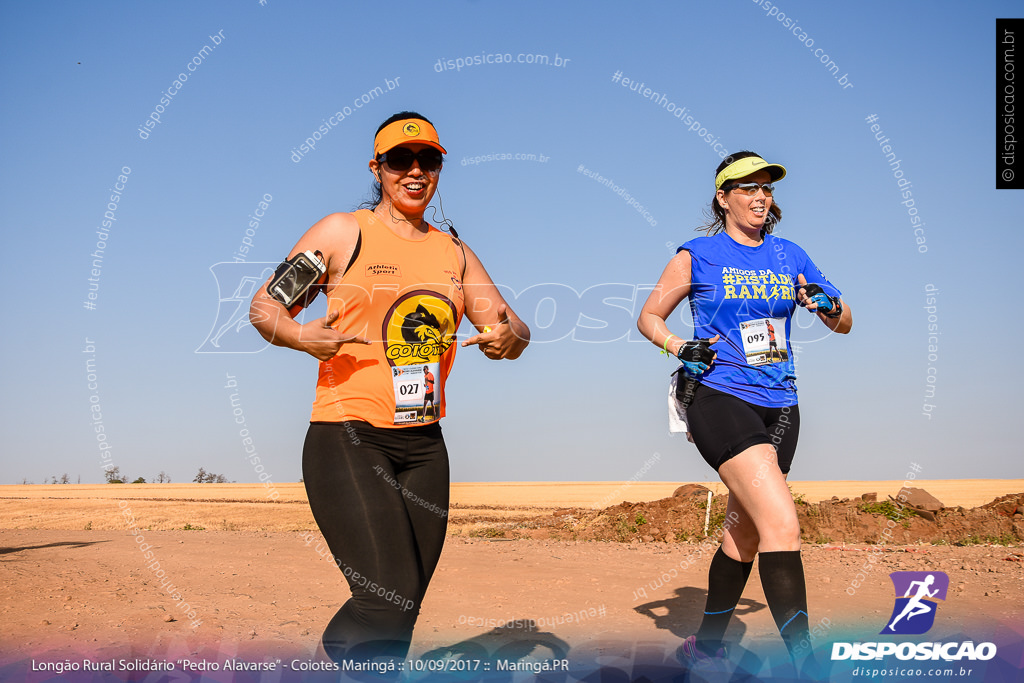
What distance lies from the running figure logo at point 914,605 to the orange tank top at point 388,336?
3.35 meters

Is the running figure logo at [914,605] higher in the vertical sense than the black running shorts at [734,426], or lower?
lower

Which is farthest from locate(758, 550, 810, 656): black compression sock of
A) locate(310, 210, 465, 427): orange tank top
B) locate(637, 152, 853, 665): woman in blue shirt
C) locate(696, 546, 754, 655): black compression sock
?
locate(310, 210, 465, 427): orange tank top

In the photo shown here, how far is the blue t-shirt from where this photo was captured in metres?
3.90

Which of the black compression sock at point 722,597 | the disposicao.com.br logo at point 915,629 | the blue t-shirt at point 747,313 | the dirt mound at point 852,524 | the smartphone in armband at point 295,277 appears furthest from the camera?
the dirt mound at point 852,524

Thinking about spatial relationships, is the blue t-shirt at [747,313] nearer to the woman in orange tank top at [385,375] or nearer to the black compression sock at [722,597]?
the black compression sock at [722,597]

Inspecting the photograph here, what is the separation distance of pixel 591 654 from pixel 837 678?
1359mm

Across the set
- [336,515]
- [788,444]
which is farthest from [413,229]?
[788,444]

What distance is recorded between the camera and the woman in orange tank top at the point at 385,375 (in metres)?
3.01

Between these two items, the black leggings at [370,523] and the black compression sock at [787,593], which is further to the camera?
the black compression sock at [787,593]

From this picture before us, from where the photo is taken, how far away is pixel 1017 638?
4824 millimetres

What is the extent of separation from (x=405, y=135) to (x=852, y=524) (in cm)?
1225

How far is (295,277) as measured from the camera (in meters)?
3.13

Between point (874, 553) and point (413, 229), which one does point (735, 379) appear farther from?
point (874, 553)

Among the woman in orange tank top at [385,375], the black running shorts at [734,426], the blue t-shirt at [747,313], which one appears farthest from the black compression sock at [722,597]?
the woman in orange tank top at [385,375]
